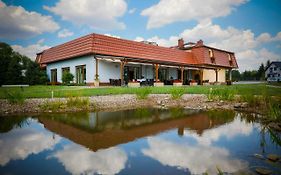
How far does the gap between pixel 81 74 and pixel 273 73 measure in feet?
205

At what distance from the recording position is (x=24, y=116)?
21.5 ft

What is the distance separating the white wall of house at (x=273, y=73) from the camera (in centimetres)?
6123

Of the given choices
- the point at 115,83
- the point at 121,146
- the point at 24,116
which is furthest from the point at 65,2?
the point at 121,146

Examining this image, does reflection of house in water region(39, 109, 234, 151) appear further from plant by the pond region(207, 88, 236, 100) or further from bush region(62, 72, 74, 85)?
bush region(62, 72, 74, 85)

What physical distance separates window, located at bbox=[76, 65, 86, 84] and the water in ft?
47.0

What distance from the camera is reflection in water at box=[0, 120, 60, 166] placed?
327 centimetres

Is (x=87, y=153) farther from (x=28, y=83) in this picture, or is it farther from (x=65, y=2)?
(x=28, y=83)

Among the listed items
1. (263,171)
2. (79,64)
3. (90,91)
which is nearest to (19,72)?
(79,64)

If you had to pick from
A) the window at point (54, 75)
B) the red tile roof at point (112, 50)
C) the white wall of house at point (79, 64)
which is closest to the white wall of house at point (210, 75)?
the red tile roof at point (112, 50)

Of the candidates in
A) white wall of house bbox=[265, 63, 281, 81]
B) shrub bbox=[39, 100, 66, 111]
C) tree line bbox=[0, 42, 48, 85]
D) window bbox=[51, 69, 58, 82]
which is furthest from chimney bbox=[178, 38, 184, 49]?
white wall of house bbox=[265, 63, 281, 81]

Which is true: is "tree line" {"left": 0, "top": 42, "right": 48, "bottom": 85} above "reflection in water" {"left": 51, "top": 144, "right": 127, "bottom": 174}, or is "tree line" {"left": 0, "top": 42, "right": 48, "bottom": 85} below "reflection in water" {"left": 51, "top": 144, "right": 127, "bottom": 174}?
above

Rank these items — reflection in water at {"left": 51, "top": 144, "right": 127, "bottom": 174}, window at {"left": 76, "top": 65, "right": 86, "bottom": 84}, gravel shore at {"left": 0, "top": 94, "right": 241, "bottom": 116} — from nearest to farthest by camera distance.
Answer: reflection in water at {"left": 51, "top": 144, "right": 127, "bottom": 174} → gravel shore at {"left": 0, "top": 94, "right": 241, "bottom": 116} → window at {"left": 76, "top": 65, "right": 86, "bottom": 84}

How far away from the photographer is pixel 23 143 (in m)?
3.93

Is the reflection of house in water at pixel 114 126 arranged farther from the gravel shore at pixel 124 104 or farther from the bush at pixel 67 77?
the bush at pixel 67 77
